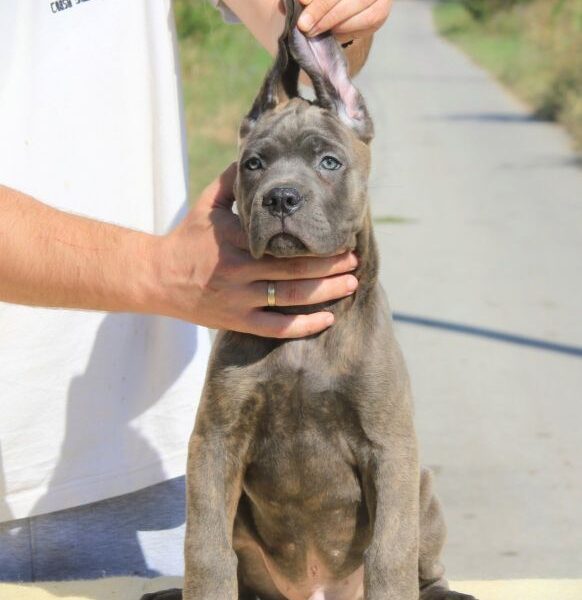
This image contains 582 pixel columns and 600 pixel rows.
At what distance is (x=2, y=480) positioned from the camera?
3604mm

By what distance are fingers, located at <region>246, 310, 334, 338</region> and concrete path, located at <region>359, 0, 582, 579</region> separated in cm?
102

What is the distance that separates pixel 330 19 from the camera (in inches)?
117

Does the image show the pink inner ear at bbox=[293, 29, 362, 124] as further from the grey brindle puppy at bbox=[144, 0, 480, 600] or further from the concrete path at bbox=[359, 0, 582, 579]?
the concrete path at bbox=[359, 0, 582, 579]

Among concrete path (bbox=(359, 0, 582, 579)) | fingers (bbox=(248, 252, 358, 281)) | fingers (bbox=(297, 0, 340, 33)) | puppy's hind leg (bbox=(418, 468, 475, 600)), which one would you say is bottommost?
concrete path (bbox=(359, 0, 582, 579))

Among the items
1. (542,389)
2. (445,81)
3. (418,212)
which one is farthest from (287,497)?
(445,81)

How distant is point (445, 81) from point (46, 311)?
22854mm

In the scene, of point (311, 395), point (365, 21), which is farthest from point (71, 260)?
point (365, 21)

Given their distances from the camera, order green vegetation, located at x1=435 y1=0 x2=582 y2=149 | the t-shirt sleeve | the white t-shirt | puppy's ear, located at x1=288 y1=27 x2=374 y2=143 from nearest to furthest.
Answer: puppy's ear, located at x1=288 y1=27 x2=374 y2=143 < the white t-shirt < the t-shirt sleeve < green vegetation, located at x1=435 y1=0 x2=582 y2=149

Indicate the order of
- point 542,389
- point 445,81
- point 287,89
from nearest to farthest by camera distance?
point 287,89, point 542,389, point 445,81

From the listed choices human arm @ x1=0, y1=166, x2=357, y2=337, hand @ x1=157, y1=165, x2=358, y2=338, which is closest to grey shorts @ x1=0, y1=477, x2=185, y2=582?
human arm @ x1=0, y1=166, x2=357, y2=337

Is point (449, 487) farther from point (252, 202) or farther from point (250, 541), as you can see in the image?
point (252, 202)

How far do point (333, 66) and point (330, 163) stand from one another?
25cm

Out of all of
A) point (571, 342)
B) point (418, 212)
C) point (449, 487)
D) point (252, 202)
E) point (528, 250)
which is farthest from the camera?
point (418, 212)

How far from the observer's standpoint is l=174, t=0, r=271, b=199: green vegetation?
1517 cm
